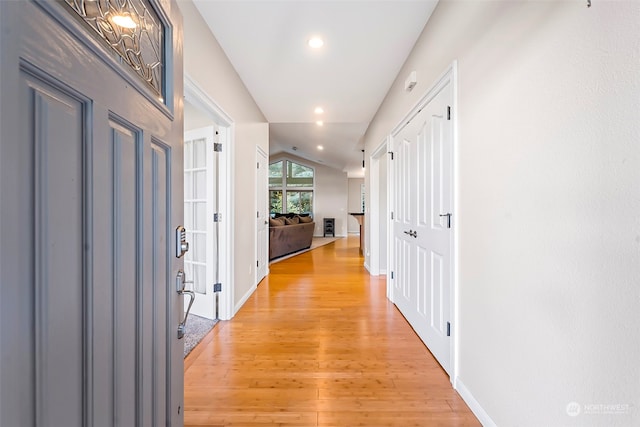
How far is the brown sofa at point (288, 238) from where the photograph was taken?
5883mm

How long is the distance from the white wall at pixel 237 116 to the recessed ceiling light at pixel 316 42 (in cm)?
78

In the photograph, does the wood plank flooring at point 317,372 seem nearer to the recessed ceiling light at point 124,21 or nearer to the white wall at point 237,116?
the white wall at point 237,116

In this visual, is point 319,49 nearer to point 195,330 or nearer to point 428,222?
point 428,222

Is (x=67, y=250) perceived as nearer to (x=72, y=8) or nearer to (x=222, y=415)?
(x=72, y=8)

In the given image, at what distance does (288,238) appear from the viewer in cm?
648

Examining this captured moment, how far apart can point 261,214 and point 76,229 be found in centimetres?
359

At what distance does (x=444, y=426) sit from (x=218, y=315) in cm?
206

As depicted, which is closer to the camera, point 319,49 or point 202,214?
point 319,49

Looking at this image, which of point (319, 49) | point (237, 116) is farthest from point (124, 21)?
point (237, 116)

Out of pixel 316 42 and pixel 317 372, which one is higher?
pixel 316 42

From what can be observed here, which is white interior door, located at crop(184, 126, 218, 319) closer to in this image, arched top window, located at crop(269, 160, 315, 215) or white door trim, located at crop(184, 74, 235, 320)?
white door trim, located at crop(184, 74, 235, 320)

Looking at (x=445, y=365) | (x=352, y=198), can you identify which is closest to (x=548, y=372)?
(x=445, y=365)

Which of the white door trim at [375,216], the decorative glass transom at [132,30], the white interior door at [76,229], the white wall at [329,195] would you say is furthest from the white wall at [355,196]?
the white interior door at [76,229]

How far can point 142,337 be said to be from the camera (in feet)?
2.54
